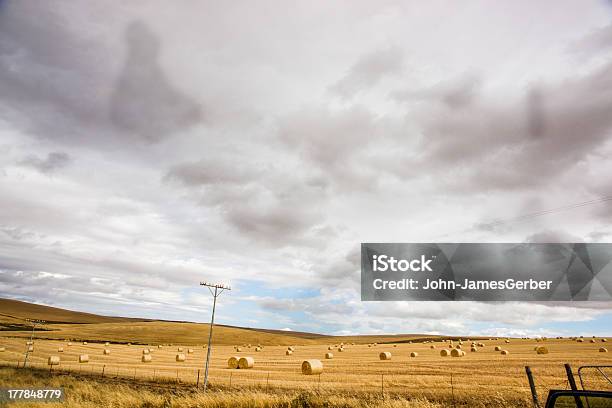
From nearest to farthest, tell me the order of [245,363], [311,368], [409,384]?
1. [409,384]
2. [311,368]
3. [245,363]

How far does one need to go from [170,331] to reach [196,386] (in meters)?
117

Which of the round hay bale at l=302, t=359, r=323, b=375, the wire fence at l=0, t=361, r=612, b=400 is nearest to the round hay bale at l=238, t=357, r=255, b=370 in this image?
the wire fence at l=0, t=361, r=612, b=400

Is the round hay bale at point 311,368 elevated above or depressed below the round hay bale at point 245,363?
above

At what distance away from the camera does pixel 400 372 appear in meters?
35.3

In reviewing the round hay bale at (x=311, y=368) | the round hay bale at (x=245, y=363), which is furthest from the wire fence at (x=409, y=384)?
the round hay bale at (x=245, y=363)

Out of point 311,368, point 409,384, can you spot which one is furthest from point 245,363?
point 409,384

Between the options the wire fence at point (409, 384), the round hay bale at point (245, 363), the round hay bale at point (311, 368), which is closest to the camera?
the wire fence at point (409, 384)

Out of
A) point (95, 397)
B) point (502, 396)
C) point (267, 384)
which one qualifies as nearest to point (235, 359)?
point (267, 384)

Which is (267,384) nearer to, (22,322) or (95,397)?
(95,397)

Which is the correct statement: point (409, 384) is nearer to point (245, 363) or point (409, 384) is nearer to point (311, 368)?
point (311, 368)

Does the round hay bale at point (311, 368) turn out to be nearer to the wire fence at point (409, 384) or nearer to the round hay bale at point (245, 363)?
the wire fence at point (409, 384)

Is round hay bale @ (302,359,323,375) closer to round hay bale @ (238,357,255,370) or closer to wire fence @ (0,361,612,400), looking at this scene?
wire fence @ (0,361,612,400)

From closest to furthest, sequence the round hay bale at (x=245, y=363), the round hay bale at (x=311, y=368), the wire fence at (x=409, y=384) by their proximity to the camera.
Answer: the wire fence at (x=409, y=384) < the round hay bale at (x=311, y=368) < the round hay bale at (x=245, y=363)

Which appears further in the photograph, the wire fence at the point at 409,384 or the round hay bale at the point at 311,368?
the round hay bale at the point at 311,368
